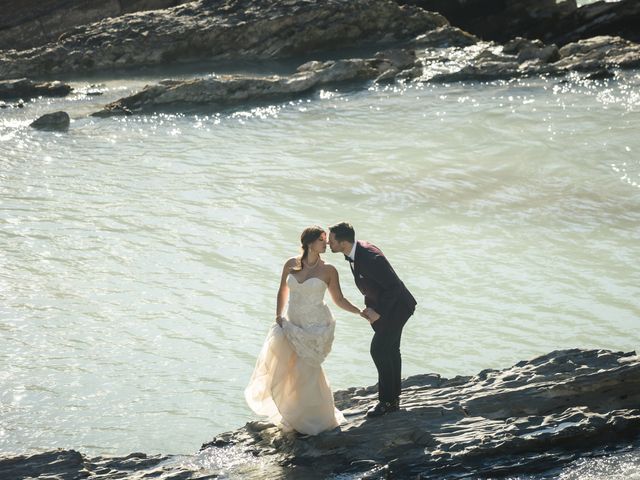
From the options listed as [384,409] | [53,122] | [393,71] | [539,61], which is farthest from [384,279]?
[539,61]

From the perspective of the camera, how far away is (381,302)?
7.11m

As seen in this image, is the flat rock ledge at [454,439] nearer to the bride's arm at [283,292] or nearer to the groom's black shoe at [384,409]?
the groom's black shoe at [384,409]

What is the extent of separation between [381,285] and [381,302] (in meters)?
0.12

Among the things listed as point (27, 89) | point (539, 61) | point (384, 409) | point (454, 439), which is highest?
point (27, 89)

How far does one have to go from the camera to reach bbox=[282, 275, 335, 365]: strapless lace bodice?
715 centimetres

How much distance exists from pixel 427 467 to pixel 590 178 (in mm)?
9923

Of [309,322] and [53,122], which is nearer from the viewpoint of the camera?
[309,322]

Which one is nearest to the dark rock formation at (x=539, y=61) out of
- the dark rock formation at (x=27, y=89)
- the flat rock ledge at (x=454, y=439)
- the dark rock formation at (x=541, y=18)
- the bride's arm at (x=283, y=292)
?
the dark rock formation at (x=541, y=18)

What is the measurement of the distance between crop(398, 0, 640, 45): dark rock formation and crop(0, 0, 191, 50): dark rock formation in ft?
28.4

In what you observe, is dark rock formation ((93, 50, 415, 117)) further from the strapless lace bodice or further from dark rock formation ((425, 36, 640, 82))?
the strapless lace bodice

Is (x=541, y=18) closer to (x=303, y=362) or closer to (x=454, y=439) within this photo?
(x=303, y=362)

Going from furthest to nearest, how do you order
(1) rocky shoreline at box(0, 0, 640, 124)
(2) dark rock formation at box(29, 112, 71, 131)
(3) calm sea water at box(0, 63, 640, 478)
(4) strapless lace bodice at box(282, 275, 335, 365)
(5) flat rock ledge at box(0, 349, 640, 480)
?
(1) rocky shoreline at box(0, 0, 640, 124), (2) dark rock formation at box(29, 112, 71, 131), (3) calm sea water at box(0, 63, 640, 478), (4) strapless lace bodice at box(282, 275, 335, 365), (5) flat rock ledge at box(0, 349, 640, 480)

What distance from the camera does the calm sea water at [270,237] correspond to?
31.9 ft

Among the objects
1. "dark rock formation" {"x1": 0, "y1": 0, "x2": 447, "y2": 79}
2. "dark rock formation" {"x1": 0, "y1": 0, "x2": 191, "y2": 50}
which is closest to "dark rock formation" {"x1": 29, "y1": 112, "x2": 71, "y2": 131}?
"dark rock formation" {"x1": 0, "y1": 0, "x2": 447, "y2": 79}
